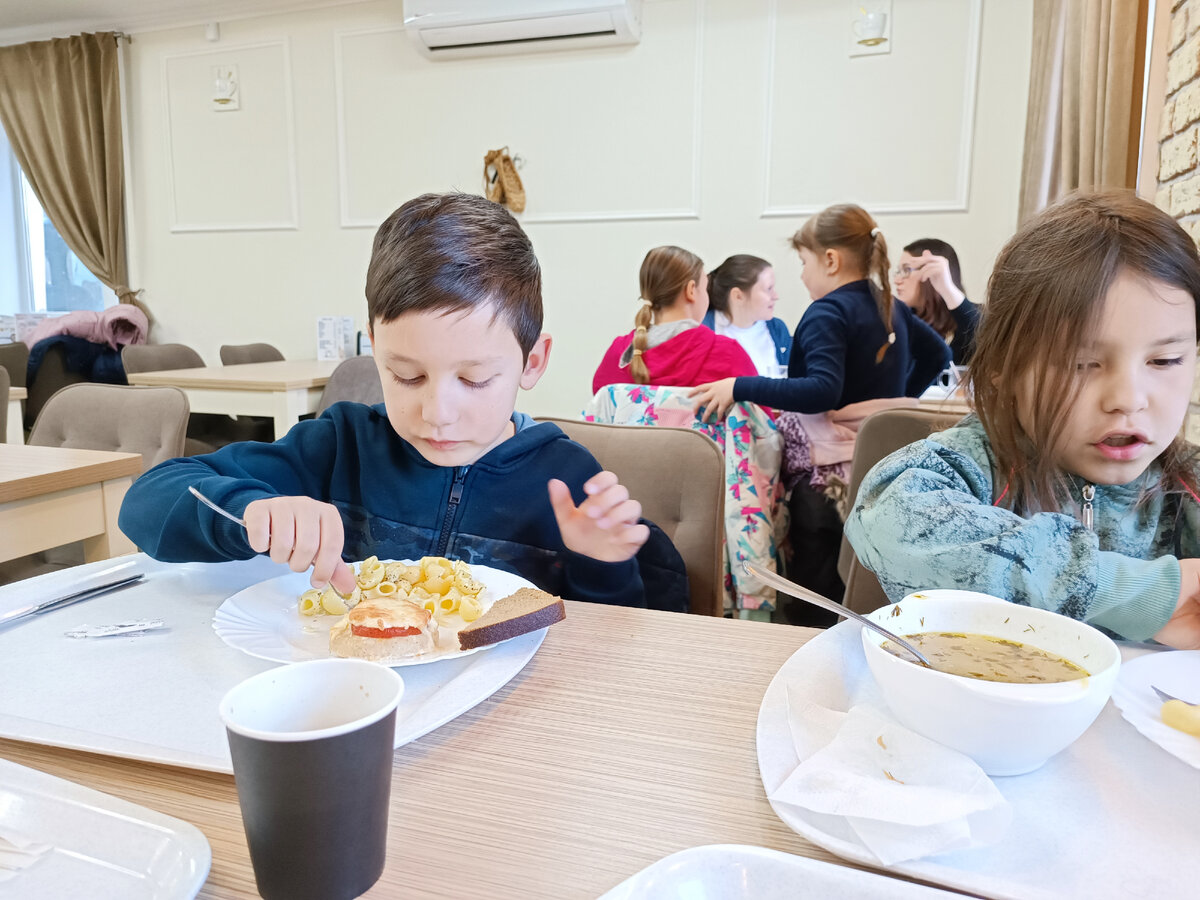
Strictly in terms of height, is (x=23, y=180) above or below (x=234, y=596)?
above

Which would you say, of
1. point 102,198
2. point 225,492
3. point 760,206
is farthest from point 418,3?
point 225,492

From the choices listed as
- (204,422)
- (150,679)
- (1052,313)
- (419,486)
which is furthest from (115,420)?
(1052,313)

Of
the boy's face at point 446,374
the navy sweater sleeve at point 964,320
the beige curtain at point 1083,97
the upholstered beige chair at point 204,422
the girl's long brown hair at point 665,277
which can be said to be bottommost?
the upholstered beige chair at point 204,422

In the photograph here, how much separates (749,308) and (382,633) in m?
3.55

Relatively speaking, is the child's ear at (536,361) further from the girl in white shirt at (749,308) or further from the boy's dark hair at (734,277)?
the boy's dark hair at (734,277)

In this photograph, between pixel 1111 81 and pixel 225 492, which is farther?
pixel 1111 81

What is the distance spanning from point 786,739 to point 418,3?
524 cm

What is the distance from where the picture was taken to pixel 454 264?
101cm

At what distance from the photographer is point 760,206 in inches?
181

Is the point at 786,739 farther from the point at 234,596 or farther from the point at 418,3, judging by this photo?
the point at 418,3

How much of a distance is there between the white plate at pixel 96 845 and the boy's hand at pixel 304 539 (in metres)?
0.33

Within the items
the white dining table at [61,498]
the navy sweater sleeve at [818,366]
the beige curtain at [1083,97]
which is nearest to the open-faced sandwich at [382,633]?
the white dining table at [61,498]

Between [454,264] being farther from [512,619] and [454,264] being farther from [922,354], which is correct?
[922,354]

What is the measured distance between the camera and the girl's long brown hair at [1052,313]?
A: 2.94 ft
